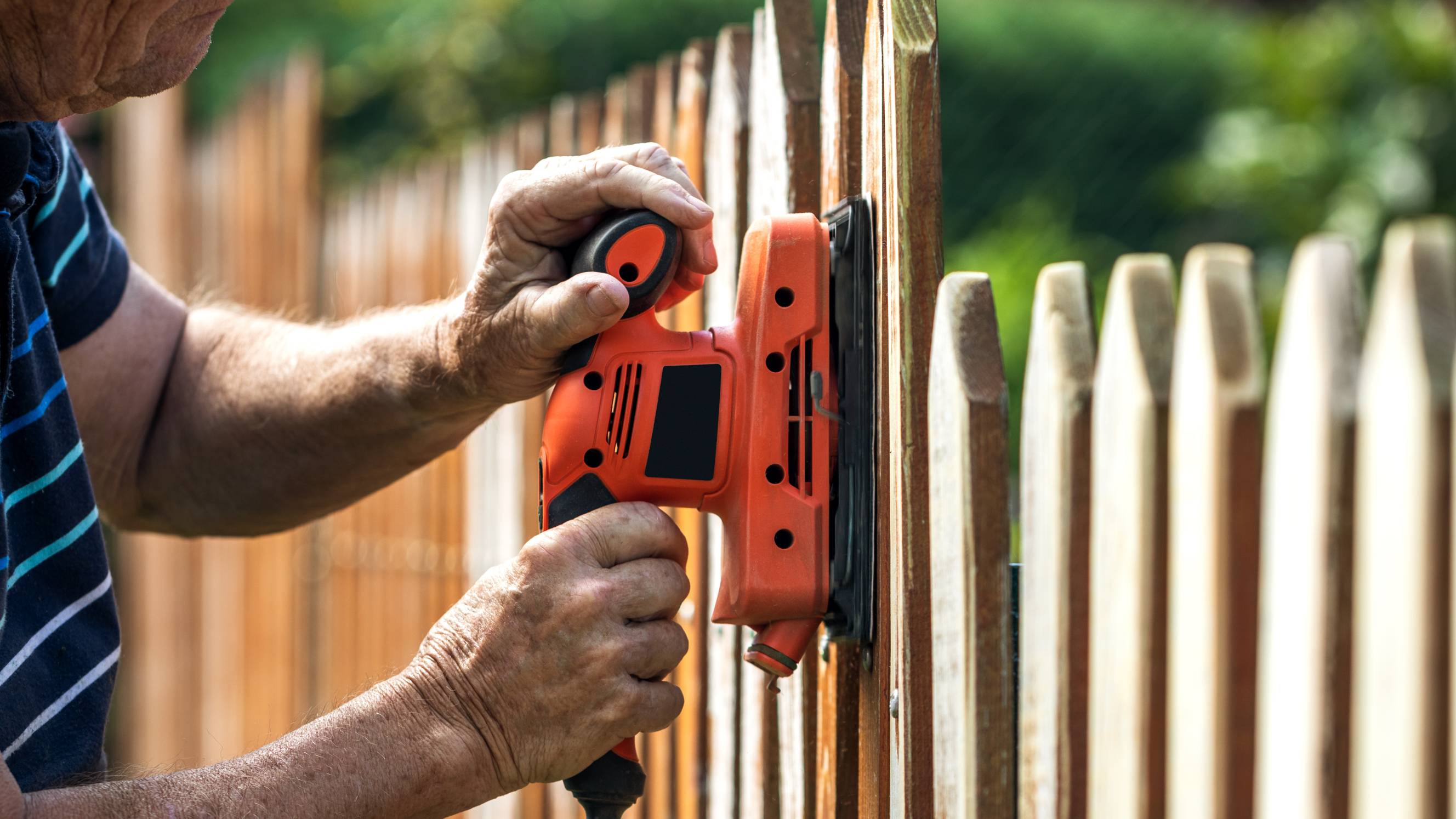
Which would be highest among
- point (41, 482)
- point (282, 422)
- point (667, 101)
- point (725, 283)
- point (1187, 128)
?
point (1187, 128)

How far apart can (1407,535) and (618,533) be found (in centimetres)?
96

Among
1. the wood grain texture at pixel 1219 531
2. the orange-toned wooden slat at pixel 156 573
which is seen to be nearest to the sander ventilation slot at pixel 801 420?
the wood grain texture at pixel 1219 531

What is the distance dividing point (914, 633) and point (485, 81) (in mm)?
6158

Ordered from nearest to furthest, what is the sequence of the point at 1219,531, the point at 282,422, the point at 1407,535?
the point at 1407,535 < the point at 1219,531 < the point at 282,422

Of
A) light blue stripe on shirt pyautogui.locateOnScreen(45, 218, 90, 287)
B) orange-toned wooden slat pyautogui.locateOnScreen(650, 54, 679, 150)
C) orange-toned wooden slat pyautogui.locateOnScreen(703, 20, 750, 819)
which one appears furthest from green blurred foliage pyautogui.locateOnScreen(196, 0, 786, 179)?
orange-toned wooden slat pyautogui.locateOnScreen(703, 20, 750, 819)

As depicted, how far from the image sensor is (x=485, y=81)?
7051mm

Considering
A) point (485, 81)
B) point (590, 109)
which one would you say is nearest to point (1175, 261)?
point (485, 81)

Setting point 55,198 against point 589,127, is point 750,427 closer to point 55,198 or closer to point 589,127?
point 55,198

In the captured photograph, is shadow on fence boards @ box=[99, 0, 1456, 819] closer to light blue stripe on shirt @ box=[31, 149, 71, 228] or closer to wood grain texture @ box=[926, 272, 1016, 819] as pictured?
wood grain texture @ box=[926, 272, 1016, 819]

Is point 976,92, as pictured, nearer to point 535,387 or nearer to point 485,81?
point 485,81

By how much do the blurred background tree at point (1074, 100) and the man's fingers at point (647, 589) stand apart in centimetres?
485

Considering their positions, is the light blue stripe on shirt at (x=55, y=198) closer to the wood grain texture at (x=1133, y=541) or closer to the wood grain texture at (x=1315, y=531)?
the wood grain texture at (x=1133, y=541)

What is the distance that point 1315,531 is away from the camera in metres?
0.88

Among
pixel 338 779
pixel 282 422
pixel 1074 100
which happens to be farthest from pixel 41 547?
pixel 1074 100
